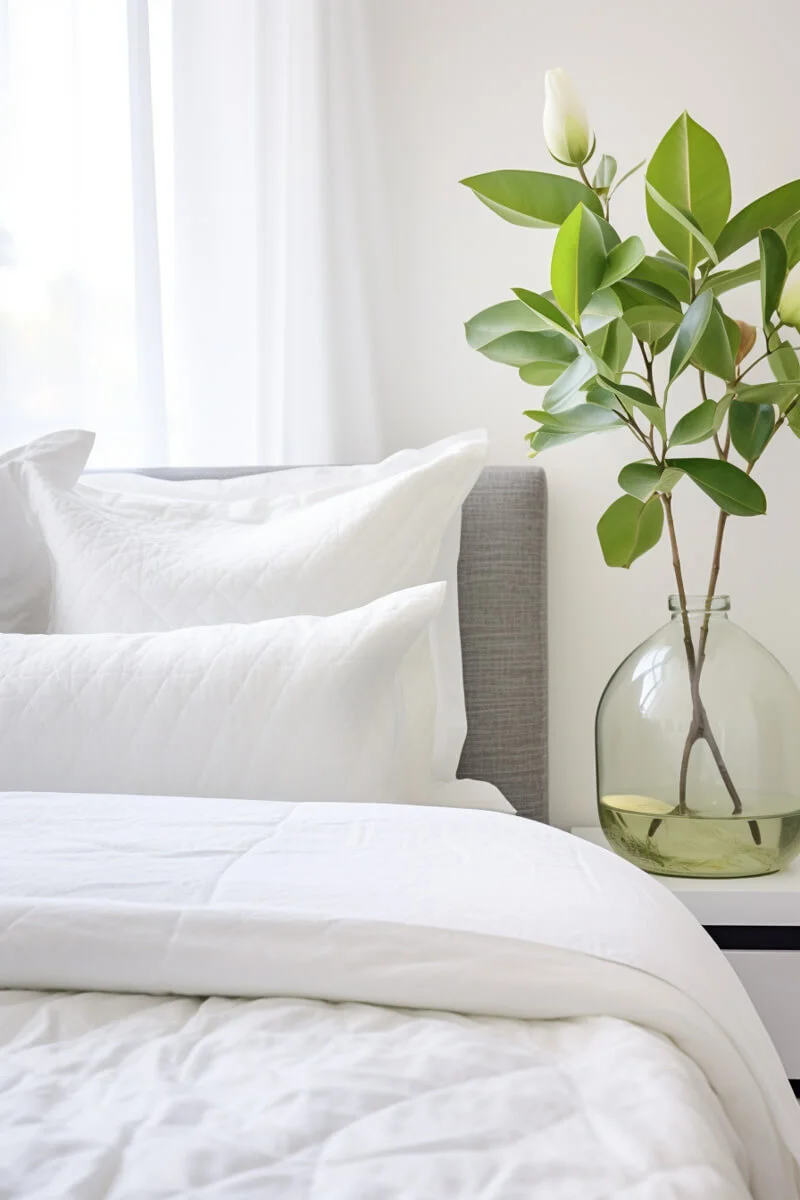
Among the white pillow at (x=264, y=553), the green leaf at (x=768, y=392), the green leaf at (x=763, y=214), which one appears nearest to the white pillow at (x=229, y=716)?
the white pillow at (x=264, y=553)

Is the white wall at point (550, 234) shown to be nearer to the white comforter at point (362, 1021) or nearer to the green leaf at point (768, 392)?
the green leaf at point (768, 392)

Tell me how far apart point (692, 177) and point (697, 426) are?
31cm

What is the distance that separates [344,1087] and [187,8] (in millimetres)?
1757

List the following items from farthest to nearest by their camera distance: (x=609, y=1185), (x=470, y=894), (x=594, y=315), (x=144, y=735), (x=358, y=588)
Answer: (x=358, y=588) → (x=594, y=315) → (x=144, y=735) → (x=470, y=894) → (x=609, y=1185)

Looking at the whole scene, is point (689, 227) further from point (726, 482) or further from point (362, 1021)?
point (362, 1021)

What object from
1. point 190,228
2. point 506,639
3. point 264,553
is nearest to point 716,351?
point 506,639

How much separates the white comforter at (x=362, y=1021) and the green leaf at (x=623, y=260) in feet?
2.27

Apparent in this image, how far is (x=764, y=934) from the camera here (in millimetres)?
1381

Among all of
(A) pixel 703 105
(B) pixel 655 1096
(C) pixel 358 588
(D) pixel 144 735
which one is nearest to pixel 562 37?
(A) pixel 703 105

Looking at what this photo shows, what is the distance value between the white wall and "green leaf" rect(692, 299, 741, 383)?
0.35m

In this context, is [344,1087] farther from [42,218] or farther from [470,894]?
[42,218]

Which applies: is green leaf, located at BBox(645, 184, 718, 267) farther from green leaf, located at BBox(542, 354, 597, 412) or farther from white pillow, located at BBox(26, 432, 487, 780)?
white pillow, located at BBox(26, 432, 487, 780)

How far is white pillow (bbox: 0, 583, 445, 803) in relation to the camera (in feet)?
3.82

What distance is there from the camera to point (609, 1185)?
0.48 meters
